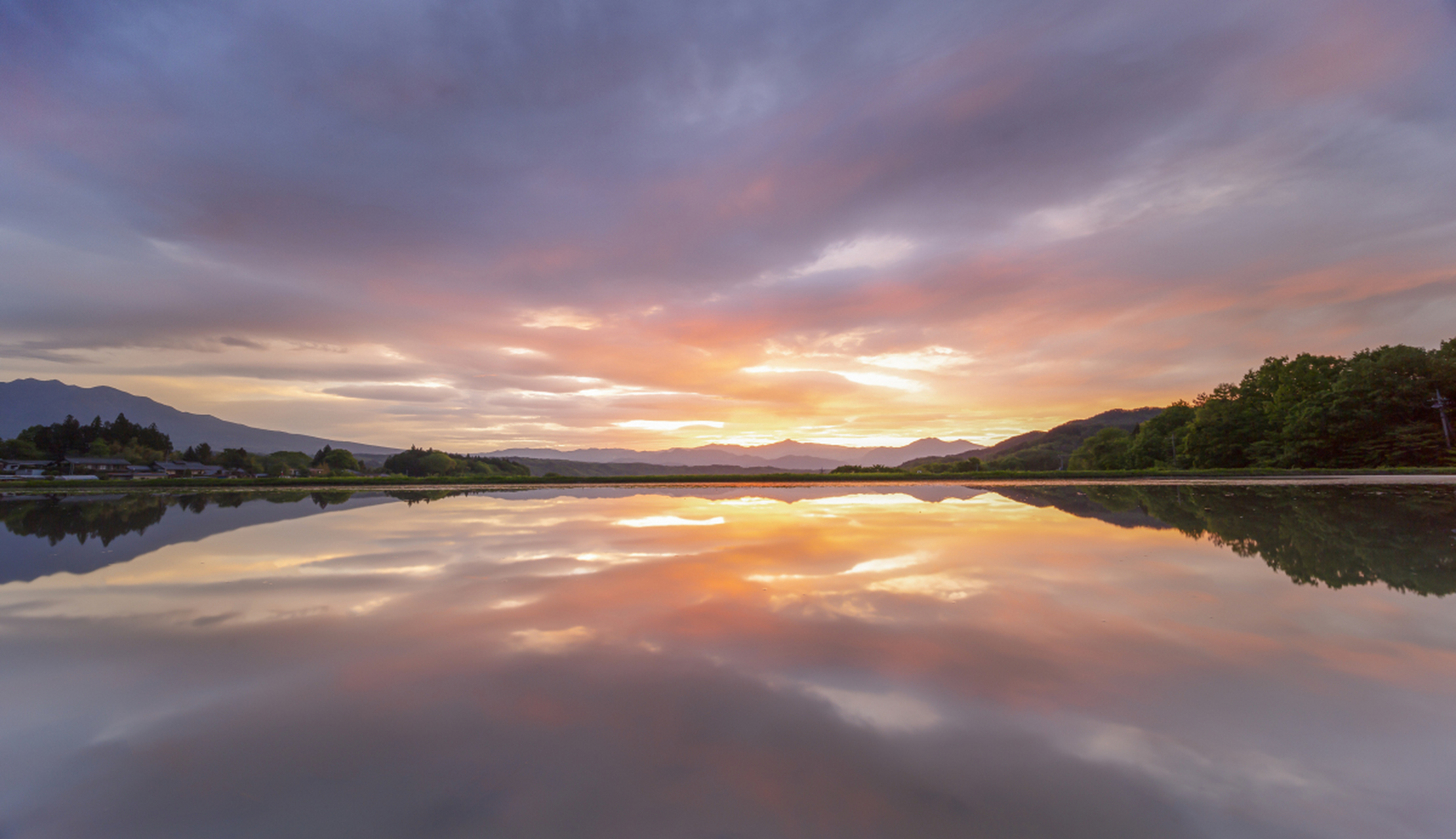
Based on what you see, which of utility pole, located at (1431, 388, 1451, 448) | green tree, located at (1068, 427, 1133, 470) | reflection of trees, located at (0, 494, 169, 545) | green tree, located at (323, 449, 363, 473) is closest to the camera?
reflection of trees, located at (0, 494, 169, 545)

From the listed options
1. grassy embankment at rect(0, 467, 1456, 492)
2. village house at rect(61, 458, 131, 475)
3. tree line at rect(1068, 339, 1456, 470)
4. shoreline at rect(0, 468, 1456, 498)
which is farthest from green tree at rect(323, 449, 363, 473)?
tree line at rect(1068, 339, 1456, 470)

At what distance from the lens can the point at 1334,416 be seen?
4475 cm

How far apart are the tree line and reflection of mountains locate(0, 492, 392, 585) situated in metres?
66.0

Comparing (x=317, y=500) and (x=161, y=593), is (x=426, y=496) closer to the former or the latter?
(x=317, y=500)

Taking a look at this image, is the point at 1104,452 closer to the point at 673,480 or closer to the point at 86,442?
the point at 673,480

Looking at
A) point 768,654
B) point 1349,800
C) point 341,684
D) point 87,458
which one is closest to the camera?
point 1349,800

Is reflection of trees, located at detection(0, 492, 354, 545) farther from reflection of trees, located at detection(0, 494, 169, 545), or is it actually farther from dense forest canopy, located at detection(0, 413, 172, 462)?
dense forest canopy, located at detection(0, 413, 172, 462)

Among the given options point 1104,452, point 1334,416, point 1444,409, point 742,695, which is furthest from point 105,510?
point 1104,452

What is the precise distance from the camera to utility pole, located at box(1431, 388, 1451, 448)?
3891 cm

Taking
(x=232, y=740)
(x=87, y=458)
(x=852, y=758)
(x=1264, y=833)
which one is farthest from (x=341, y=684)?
(x=87, y=458)

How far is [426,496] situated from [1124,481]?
42026 millimetres

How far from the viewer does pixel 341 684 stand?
15.3 feet

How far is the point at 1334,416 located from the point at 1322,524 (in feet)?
156

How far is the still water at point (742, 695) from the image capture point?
2900 millimetres
